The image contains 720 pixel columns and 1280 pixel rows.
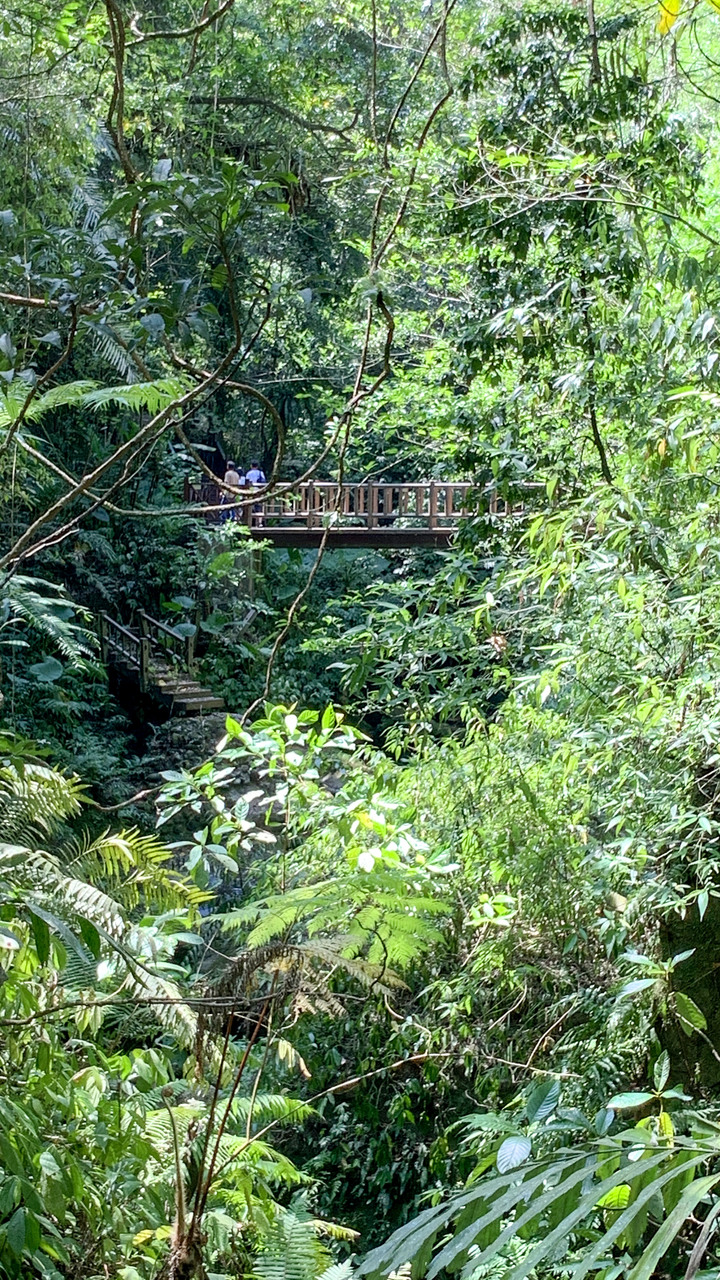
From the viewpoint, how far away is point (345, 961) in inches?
88.5

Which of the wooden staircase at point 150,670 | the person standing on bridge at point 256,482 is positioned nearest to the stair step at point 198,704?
the wooden staircase at point 150,670

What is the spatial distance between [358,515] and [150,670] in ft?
9.47

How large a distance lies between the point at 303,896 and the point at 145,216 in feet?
5.20

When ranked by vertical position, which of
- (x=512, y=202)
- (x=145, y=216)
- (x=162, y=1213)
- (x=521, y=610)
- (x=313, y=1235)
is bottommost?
(x=313, y=1235)

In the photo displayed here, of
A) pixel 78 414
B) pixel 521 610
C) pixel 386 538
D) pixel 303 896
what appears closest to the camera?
pixel 303 896

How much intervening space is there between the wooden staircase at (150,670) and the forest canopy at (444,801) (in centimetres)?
598

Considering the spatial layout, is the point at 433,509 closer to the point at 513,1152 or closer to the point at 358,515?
the point at 358,515

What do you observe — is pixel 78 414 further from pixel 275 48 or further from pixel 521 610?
pixel 521 610

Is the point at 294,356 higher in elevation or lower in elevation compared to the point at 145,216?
higher

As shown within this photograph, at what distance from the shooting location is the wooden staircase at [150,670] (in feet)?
36.4

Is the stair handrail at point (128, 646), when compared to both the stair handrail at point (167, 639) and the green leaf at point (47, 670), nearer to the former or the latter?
the stair handrail at point (167, 639)

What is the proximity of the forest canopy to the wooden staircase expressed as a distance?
5.98 metres

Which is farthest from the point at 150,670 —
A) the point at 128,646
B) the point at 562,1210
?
the point at 562,1210

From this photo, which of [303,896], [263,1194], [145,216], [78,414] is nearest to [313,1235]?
[263,1194]
